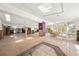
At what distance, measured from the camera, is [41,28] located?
203 cm

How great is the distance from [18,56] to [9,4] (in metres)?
0.90

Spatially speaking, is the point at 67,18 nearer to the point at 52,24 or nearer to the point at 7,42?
the point at 52,24

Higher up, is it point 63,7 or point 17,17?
point 63,7

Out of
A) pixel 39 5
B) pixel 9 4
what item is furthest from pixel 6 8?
pixel 39 5

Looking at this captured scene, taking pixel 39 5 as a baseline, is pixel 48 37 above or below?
below

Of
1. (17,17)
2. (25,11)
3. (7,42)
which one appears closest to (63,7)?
(25,11)

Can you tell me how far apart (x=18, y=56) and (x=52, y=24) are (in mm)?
810

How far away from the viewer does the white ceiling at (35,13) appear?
1917 mm

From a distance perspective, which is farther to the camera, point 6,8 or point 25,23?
point 25,23

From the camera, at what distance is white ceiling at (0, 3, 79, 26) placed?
192 cm

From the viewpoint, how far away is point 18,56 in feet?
6.27

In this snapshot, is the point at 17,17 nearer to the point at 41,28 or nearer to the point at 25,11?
the point at 25,11

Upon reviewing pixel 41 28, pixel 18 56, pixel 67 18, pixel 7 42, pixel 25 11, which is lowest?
pixel 18 56

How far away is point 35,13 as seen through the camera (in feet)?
6.59
